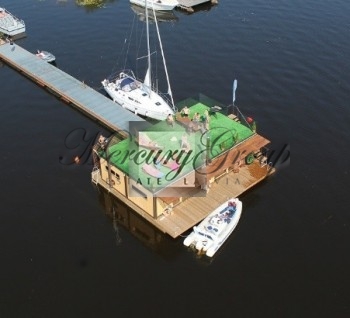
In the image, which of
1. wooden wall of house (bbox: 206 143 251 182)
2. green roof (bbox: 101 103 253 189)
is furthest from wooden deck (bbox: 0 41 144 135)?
wooden wall of house (bbox: 206 143 251 182)

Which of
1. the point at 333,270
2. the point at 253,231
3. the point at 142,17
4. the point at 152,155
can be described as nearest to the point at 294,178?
the point at 253,231

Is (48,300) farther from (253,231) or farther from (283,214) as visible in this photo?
(283,214)

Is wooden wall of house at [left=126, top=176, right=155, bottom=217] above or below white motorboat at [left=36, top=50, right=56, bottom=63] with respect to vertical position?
above

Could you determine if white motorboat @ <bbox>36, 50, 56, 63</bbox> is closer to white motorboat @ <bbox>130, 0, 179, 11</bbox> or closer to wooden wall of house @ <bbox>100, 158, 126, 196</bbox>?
white motorboat @ <bbox>130, 0, 179, 11</bbox>

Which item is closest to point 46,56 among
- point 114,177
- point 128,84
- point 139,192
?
point 128,84

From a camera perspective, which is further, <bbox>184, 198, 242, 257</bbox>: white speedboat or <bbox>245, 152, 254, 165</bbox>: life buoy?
<bbox>245, 152, 254, 165</bbox>: life buoy

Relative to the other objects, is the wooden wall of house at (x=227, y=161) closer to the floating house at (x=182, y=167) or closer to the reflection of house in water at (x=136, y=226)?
the floating house at (x=182, y=167)

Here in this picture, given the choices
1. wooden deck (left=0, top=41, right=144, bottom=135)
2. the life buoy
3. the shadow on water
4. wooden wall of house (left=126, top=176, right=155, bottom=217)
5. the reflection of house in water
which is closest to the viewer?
the shadow on water

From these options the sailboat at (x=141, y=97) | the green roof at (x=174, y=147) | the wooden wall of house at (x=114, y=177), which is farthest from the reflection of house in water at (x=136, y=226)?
the sailboat at (x=141, y=97)

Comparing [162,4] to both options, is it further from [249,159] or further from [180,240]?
[180,240]
